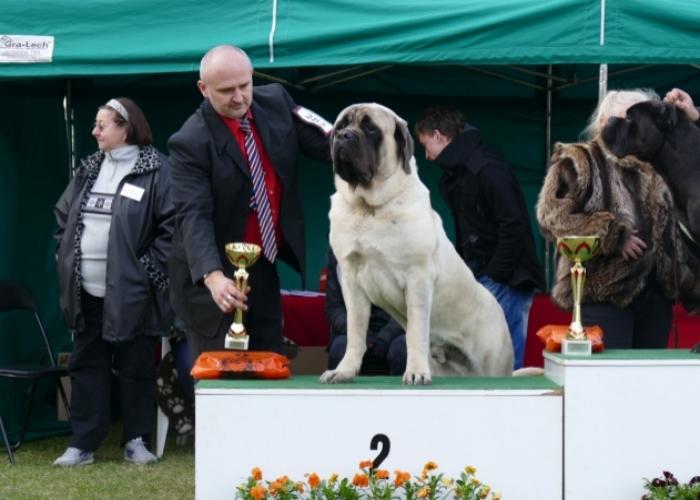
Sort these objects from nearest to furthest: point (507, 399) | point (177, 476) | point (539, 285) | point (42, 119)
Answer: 1. point (507, 399)
2. point (177, 476)
3. point (539, 285)
4. point (42, 119)

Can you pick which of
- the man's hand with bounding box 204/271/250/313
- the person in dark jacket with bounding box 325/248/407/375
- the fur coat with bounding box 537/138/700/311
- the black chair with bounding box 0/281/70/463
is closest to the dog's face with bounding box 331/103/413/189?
the man's hand with bounding box 204/271/250/313

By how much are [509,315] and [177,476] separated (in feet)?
5.92

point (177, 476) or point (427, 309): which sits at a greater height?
point (427, 309)

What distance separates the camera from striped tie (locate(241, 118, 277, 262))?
12.6ft

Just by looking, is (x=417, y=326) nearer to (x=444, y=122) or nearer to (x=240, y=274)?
(x=240, y=274)

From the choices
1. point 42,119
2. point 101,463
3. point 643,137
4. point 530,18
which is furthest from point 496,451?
point 42,119

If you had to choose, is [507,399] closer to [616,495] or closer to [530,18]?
[616,495]

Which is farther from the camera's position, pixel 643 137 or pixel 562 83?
pixel 562 83

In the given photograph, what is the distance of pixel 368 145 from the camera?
3.52 m

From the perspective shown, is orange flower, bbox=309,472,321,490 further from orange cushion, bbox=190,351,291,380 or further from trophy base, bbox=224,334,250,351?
trophy base, bbox=224,334,250,351

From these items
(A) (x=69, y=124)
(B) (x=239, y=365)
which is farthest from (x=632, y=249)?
(A) (x=69, y=124)

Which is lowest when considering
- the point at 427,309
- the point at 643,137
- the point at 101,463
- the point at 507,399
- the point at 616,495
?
the point at 101,463

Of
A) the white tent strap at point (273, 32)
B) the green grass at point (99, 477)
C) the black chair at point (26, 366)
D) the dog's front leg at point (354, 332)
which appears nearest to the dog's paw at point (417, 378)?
the dog's front leg at point (354, 332)

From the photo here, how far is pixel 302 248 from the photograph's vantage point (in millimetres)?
3969
